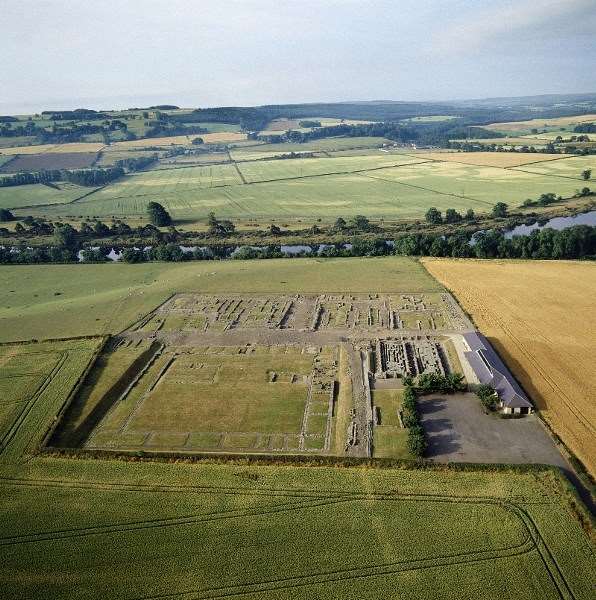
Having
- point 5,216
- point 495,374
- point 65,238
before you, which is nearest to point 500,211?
point 495,374

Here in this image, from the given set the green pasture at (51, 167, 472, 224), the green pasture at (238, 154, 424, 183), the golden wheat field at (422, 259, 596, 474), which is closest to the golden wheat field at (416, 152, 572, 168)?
the green pasture at (238, 154, 424, 183)

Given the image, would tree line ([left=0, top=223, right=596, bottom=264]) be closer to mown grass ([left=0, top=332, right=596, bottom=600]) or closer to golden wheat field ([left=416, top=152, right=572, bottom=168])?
mown grass ([left=0, top=332, right=596, bottom=600])

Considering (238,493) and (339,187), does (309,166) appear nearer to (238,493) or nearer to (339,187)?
(339,187)

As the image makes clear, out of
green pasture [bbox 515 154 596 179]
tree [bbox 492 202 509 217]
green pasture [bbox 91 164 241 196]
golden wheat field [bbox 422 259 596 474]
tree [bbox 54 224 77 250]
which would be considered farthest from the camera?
green pasture [bbox 91 164 241 196]

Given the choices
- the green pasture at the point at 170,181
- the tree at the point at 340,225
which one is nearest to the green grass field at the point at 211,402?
the tree at the point at 340,225

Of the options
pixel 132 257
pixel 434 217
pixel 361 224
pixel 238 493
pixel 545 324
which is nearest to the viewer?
pixel 238 493

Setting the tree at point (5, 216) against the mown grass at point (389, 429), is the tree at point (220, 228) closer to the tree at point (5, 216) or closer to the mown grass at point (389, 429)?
the tree at point (5, 216)

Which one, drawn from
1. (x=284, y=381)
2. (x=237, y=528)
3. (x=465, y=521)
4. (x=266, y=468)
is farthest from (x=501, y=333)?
(x=237, y=528)
